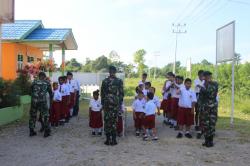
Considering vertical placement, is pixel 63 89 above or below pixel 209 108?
above

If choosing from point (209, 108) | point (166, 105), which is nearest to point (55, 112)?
point (166, 105)

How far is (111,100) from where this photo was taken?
32.0 ft

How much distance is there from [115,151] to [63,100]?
14.6 feet

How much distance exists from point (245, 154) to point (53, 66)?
15.4m

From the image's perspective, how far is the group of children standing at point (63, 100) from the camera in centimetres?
1247

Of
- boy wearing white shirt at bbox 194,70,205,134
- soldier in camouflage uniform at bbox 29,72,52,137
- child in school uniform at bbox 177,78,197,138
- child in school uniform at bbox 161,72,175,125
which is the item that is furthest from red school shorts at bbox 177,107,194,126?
soldier in camouflage uniform at bbox 29,72,52,137

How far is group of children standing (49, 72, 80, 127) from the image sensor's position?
1247 cm

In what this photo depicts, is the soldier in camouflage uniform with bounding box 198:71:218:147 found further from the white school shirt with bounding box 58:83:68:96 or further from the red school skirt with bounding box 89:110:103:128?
the white school shirt with bounding box 58:83:68:96

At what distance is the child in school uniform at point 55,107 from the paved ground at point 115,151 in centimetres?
96

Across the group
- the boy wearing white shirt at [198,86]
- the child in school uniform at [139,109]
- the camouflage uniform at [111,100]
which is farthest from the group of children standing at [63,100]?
the boy wearing white shirt at [198,86]

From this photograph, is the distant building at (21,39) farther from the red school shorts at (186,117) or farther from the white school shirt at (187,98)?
the red school shorts at (186,117)

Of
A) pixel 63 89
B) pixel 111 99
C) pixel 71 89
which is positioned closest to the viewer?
pixel 111 99

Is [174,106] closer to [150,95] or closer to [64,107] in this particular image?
[150,95]

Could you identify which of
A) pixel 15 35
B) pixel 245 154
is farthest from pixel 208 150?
pixel 15 35
